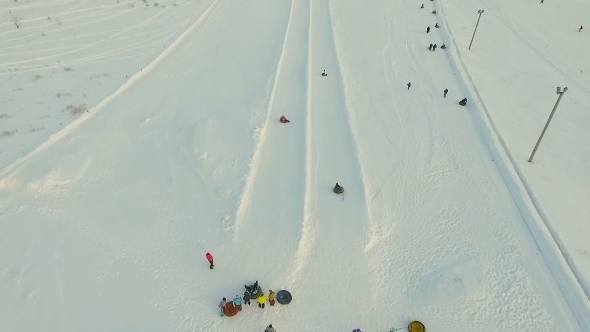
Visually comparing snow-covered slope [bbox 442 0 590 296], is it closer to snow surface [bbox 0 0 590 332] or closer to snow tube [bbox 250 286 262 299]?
snow surface [bbox 0 0 590 332]

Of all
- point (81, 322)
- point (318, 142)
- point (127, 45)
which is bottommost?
point (81, 322)

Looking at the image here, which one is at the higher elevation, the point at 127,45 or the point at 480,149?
the point at 127,45

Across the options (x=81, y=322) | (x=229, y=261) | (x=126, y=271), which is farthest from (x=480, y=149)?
Result: (x=81, y=322)

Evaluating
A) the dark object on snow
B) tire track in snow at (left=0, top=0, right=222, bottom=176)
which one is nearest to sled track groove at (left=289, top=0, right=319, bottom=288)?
the dark object on snow

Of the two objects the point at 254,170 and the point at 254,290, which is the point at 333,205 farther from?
the point at 254,290

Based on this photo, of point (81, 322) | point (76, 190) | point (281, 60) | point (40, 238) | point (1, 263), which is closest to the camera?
point (81, 322)

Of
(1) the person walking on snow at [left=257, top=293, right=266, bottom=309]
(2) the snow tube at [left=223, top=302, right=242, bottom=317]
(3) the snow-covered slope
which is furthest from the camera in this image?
(3) the snow-covered slope

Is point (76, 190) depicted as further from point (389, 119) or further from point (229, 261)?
point (389, 119)

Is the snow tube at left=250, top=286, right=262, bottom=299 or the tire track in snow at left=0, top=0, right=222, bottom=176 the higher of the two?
the tire track in snow at left=0, top=0, right=222, bottom=176
